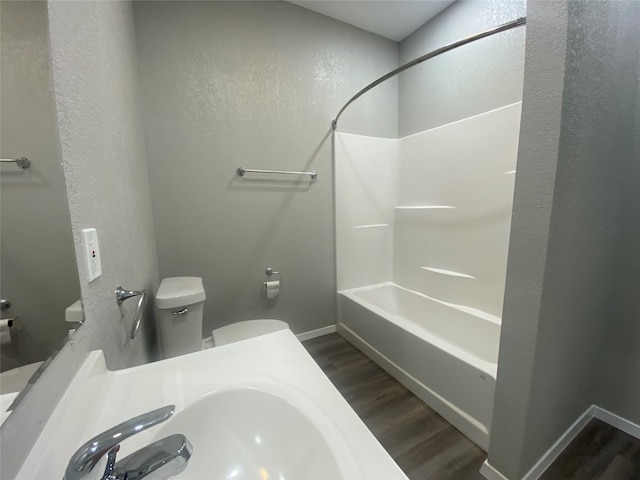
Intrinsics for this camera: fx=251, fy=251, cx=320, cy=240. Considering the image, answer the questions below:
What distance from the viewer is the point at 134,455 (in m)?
0.42

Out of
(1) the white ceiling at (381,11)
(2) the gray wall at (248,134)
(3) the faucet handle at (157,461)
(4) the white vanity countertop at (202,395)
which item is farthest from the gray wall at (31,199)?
(1) the white ceiling at (381,11)

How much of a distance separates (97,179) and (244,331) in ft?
3.78

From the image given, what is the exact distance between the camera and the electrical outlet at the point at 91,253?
0.62m

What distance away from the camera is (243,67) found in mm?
1834

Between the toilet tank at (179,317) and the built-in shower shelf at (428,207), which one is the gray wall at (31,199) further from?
the built-in shower shelf at (428,207)

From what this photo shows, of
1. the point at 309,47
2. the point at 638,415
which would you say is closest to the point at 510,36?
the point at 309,47

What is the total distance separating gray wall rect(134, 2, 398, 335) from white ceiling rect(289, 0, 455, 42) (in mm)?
70

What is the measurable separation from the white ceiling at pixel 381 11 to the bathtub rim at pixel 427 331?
2.37m

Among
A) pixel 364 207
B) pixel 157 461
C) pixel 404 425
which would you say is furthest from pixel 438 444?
pixel 364 207

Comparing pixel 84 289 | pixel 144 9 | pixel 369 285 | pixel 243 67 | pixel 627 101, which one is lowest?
pixel 369 285

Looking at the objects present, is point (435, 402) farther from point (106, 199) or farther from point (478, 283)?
point (106, 199)

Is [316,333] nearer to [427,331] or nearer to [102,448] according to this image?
[427,331]

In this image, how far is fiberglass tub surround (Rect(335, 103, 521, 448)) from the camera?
1.52 m

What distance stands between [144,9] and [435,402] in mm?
3005
